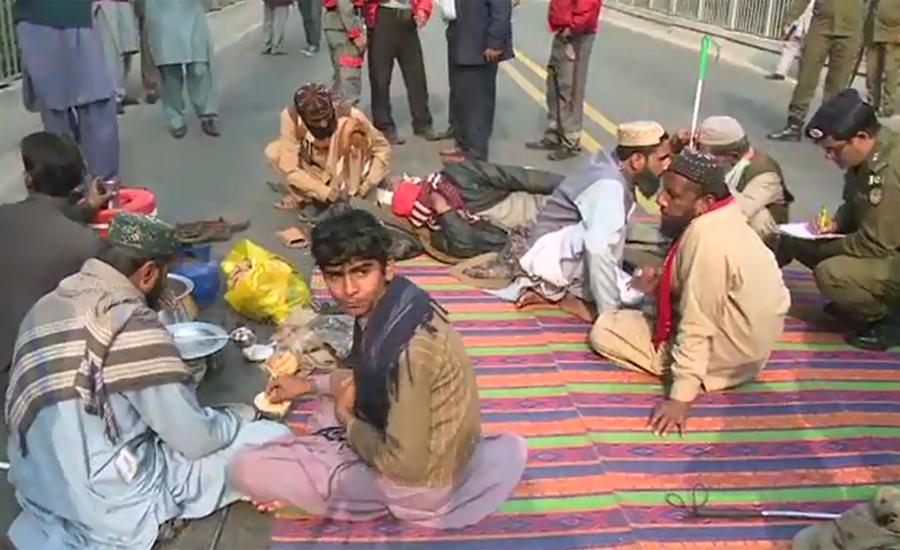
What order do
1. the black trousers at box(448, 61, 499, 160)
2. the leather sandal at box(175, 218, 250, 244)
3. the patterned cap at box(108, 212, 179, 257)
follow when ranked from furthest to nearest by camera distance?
1. the black trousers at box(448, 61, 499, 160)
2. the leather sandal at box(175, 218, 250, 244)
3. the patterned cap at box(108, 212, 179, 257)

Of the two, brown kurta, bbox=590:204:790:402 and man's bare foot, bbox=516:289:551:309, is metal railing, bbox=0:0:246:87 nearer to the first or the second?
man's bare foot, bbox=516:289:551:309

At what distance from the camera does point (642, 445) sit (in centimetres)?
392

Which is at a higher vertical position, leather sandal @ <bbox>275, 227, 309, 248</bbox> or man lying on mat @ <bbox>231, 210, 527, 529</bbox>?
man lying on mat @ <bbox>231, 210, 527, 529</bbox>

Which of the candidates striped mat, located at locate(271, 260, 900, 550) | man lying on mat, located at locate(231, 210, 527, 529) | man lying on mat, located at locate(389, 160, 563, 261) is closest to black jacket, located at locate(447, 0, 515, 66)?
man lying on mat, located at locate(389, 160, 563, 261)

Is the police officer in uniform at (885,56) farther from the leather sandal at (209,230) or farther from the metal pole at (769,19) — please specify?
the metal pole at (769,19)

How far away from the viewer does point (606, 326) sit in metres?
4.62

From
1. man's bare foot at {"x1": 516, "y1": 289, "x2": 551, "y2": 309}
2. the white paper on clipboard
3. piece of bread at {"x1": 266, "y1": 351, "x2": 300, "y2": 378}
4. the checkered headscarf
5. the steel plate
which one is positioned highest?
the checkered headscarf

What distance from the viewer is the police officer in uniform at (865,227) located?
4.57 m

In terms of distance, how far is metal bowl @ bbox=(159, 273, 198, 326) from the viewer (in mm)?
4137

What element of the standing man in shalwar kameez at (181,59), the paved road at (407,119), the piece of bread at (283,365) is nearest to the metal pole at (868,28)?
the paved road at (407,119)

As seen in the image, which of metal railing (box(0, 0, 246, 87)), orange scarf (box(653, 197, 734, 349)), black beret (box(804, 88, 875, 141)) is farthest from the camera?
metal railing (box(0, 0, 246, 87))

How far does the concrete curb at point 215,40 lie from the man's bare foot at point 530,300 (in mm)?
3967

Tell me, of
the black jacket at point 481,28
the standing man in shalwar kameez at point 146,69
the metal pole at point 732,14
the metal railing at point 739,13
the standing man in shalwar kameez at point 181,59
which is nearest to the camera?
the black jacket at point 481,28

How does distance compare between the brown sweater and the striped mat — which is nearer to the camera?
the brown sweater
